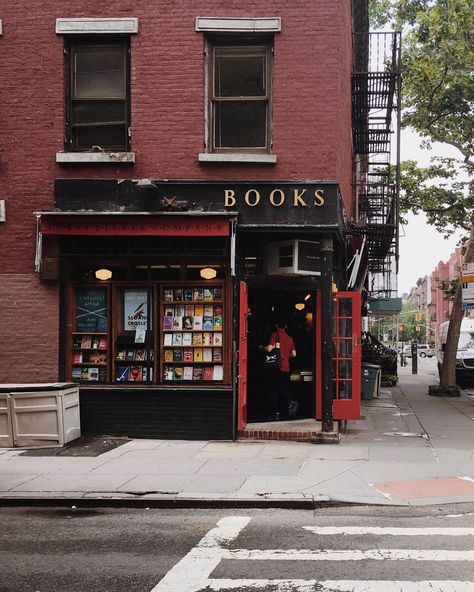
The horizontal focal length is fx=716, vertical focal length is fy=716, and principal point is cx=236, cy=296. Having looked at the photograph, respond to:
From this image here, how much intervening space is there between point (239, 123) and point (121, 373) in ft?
15.3

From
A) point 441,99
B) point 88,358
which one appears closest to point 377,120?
point 441,99

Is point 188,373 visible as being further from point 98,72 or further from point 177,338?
point 98,72

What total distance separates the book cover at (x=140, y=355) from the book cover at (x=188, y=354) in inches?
27.4

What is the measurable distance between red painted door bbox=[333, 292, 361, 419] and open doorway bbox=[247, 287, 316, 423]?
1128mm

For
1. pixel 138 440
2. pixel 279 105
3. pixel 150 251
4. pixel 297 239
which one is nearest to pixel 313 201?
pixel 297 239

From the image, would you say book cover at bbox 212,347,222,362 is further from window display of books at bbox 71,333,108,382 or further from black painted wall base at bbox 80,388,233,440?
window display of books at bbox 71,333,108,382

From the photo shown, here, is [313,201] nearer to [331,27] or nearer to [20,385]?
[331,27]

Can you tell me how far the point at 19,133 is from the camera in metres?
12.0

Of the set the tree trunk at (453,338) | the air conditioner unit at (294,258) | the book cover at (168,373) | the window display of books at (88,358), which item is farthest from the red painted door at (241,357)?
the tree trunk at (453,338)

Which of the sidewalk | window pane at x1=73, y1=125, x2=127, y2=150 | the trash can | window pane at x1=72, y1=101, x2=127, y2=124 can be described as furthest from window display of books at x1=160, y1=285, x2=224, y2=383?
the trash can

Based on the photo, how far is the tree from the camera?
2058 cm

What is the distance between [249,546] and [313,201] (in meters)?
6.48

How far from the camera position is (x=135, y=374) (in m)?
12.1

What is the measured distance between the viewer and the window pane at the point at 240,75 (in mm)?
11969
